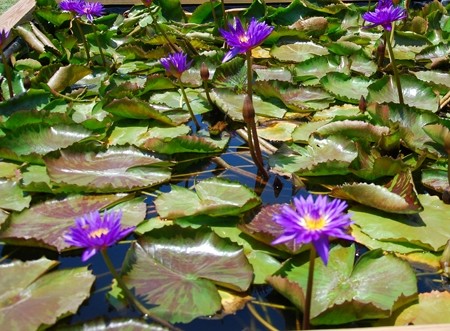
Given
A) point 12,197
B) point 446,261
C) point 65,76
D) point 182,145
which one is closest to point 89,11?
point 65,76

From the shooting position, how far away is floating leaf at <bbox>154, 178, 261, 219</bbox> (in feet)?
4.86

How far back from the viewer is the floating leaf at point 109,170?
1.65 metres

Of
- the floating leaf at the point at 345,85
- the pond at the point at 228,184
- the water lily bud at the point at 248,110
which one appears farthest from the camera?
the floating leaf at the point at 345,85

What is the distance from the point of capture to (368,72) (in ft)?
8.23

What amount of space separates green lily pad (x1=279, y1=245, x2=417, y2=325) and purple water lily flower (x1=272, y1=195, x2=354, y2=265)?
209mm

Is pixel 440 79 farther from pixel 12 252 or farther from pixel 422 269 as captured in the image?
pixel 12 252

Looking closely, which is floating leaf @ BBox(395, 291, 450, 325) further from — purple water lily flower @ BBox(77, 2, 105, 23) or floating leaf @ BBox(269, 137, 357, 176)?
purple water lily flower @ BBox(77, 2, 105, 23)

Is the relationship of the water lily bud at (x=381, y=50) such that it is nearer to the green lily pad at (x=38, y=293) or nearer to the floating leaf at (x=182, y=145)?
the floating leaf at (x=182, y=145)

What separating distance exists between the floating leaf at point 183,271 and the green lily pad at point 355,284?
0.40 feet

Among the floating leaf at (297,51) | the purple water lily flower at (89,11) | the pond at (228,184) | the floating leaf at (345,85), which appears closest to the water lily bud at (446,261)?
the pond at (228,184)

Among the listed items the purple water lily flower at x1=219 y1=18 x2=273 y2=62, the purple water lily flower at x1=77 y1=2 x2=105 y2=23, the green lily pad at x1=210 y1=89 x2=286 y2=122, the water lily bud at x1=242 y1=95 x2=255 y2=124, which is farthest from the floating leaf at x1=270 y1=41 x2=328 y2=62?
the water lily bud at x1=242 y1=95 x2=255 y2=124

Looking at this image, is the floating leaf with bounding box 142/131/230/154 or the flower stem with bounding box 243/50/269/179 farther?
the floating leaf with bounding box 142/131/230/154

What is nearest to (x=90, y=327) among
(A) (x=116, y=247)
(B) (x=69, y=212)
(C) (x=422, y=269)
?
(A) (x=116, y=247)

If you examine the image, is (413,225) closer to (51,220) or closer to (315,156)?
(315,156)
